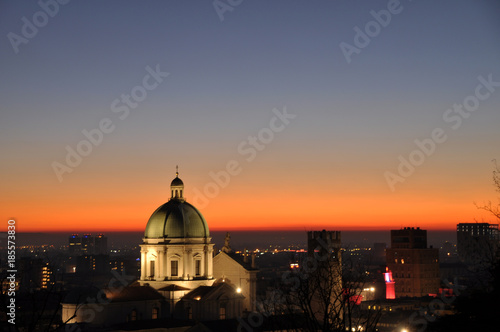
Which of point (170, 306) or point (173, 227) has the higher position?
point (173, 227)

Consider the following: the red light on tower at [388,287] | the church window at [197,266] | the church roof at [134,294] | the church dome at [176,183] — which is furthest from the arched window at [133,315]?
the red light on tower at [388,287]

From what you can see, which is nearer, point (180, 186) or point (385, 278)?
point (180, 186)

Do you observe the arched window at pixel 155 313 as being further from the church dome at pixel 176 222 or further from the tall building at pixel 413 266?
the tall building at pixel 413 266

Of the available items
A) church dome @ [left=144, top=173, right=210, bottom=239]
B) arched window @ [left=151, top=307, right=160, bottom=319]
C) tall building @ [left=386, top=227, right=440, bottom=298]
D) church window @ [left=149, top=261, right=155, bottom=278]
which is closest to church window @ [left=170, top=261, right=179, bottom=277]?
church window @ [left=149, top=261, right=155, bottom=278]

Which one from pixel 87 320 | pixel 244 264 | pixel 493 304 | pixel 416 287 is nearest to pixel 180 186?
→ pixel 244 264

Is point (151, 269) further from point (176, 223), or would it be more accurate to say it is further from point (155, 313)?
point (155, 313)

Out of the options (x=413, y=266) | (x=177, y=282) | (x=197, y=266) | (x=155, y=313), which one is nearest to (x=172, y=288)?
(x=177, y=282)

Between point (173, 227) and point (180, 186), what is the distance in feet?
16.4

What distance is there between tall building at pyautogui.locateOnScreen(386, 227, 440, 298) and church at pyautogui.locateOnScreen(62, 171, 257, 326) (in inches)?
3472

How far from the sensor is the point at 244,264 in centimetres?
8244

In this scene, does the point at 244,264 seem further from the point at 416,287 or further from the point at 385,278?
the point at 416,287

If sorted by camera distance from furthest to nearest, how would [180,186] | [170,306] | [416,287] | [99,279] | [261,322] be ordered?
[99,279] → [416,287] → [180,186] → [170,306] → [261,322]

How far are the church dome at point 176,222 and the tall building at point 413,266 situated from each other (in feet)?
300

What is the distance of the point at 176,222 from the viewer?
252ft
